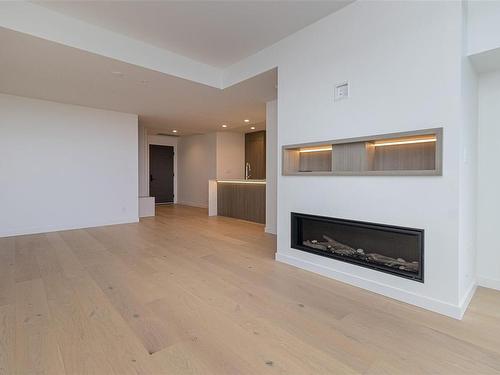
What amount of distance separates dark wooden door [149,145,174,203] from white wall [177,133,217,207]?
12.8 inches

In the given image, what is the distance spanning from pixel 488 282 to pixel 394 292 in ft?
3.52

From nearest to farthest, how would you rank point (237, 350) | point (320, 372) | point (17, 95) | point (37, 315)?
point (320, 372) → point (237, 350) → point (37, 315) → point (17, 95)

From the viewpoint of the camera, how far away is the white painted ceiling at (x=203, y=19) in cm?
263

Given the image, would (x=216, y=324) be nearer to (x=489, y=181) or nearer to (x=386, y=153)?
(x=386, y=153)

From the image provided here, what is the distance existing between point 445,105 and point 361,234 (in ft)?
4.56

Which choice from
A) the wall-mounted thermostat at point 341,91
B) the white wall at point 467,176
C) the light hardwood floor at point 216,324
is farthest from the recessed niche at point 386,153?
the light hardwood floor at point 216,324

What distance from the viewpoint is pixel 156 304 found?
216cm

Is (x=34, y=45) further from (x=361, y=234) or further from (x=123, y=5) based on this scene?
(x=361, y=234)

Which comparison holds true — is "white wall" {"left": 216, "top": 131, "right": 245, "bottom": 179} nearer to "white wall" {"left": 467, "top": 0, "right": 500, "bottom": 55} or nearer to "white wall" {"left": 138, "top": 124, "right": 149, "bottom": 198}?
"white wall" {"left": 138, "top": 124, "right": 149, "bottom": 198}

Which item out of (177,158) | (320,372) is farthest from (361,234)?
(177,158)

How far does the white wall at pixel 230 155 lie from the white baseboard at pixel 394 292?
5713mm

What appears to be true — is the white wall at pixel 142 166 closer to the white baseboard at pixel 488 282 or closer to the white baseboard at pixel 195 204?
the white baseboard at pixel 195 204

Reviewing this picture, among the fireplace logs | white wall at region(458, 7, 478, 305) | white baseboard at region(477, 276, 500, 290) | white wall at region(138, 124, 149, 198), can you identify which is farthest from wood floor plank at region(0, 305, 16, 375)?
white wall at region(138, 124, 149, 198)

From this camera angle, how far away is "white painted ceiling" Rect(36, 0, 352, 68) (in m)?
2.63
